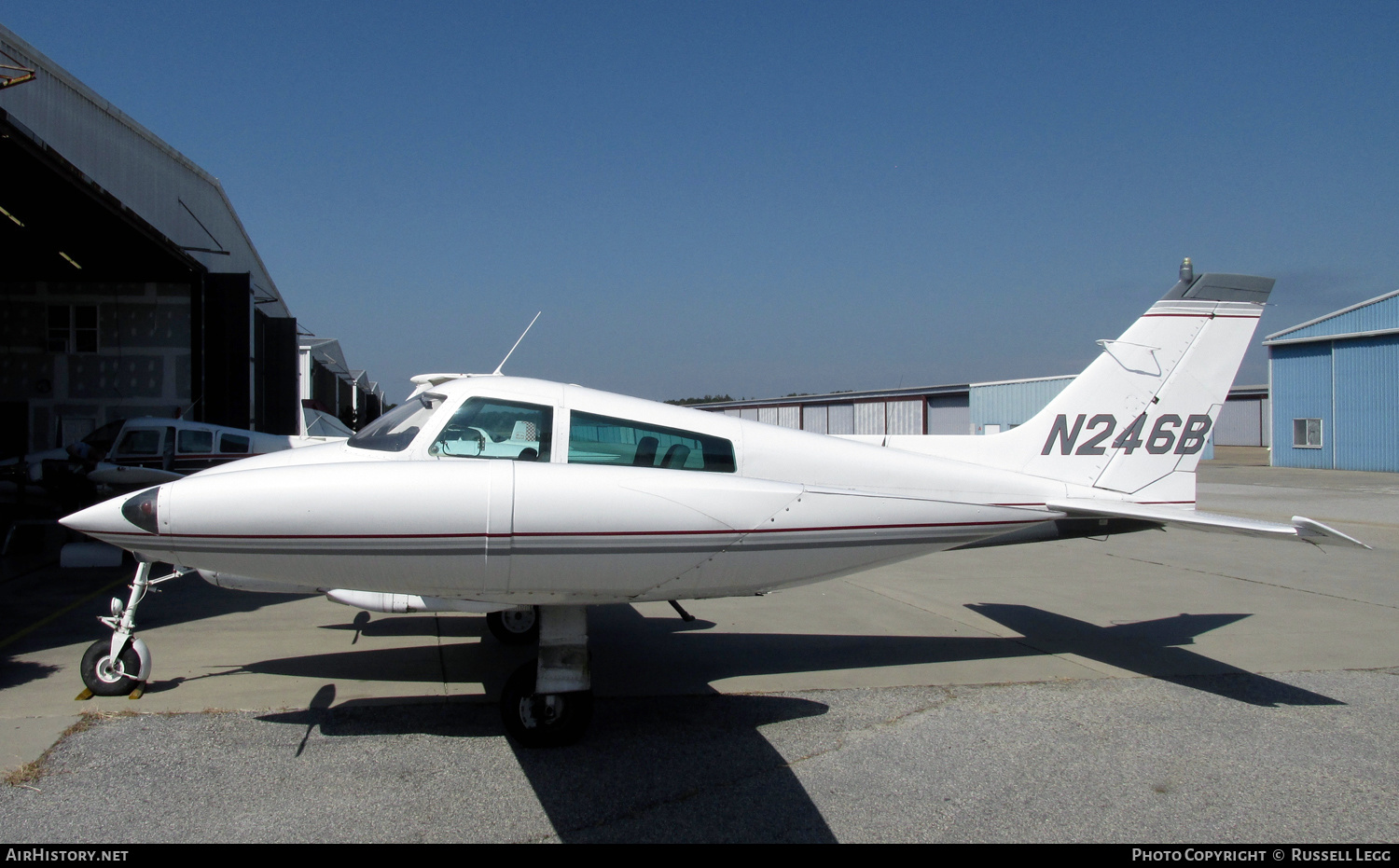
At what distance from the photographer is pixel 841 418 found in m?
43.6

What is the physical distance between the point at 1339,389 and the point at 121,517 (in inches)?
1484

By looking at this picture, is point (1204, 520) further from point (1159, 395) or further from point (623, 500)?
point (623, 500)

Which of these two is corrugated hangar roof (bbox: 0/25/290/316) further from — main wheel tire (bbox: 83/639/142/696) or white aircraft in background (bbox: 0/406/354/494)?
main wheel tire (bbox: 83/639/142/696)

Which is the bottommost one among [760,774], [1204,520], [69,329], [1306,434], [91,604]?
[760,774]

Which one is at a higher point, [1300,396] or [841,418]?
[1300,396]

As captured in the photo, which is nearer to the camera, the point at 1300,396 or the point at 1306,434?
the point at 1306,434

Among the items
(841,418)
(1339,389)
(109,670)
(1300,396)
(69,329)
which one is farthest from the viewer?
(841,418)

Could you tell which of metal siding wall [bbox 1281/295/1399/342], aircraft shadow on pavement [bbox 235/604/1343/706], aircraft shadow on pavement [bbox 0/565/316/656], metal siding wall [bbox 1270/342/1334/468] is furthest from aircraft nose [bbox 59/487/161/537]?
metal siding wall [bbox 1270/342/1334/468]

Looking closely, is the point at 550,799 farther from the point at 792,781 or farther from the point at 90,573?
the point at 90,573

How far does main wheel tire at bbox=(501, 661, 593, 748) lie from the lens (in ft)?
14.4

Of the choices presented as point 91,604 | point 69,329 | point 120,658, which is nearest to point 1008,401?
point 69,329

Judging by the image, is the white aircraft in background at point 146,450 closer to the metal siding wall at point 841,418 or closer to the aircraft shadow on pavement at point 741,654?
the aircraft shadow on pavement at point 741,654

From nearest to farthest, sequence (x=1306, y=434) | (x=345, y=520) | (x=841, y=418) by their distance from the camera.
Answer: (x=345, y=520) < (x=1306, y=434) < (x=841, y=418)
